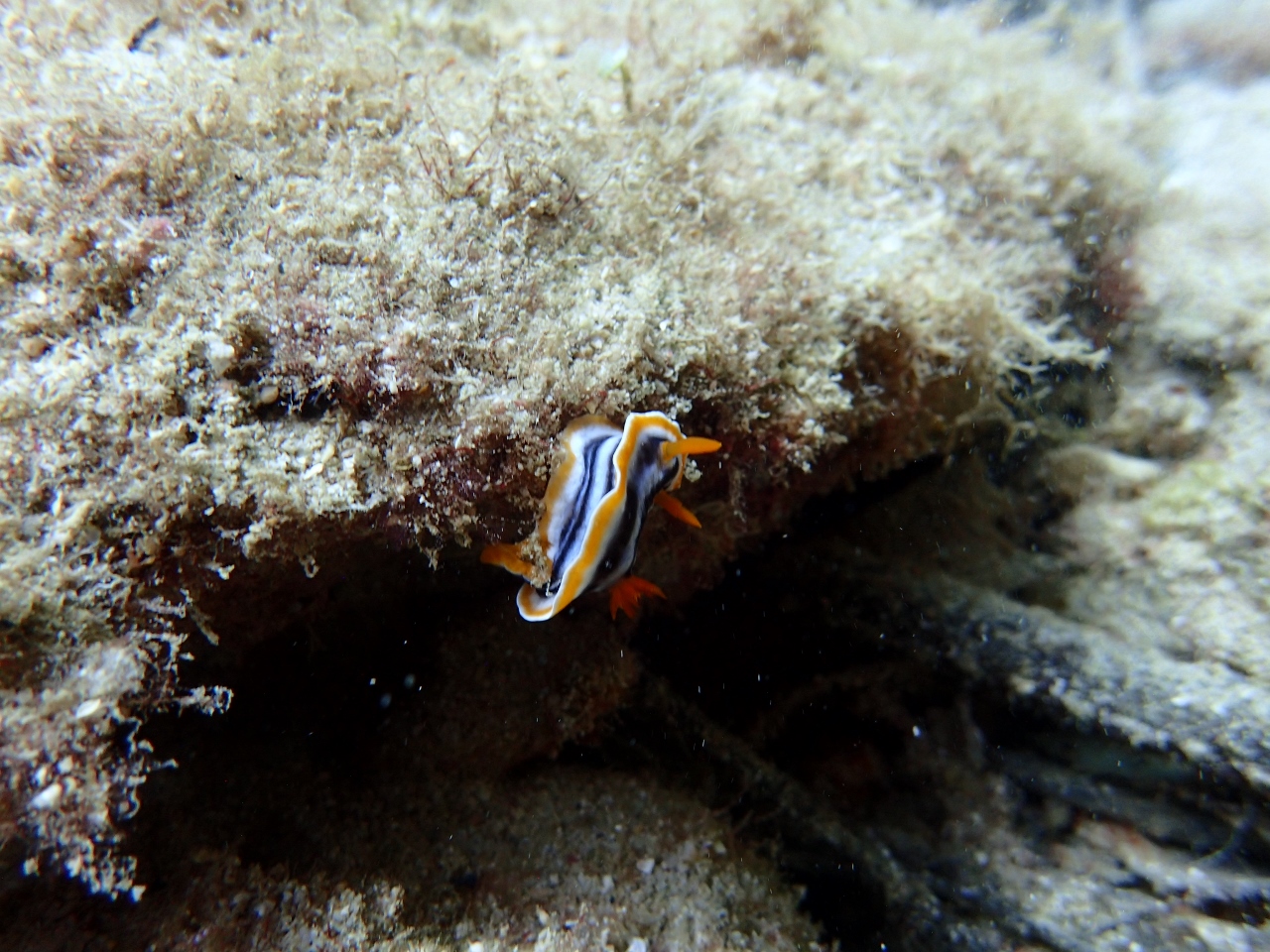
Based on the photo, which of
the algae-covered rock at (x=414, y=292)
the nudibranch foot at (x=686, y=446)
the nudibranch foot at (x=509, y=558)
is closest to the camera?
the algae-covered rock at (x=414, y=292)

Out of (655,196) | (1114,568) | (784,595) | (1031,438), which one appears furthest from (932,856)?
(655,196)

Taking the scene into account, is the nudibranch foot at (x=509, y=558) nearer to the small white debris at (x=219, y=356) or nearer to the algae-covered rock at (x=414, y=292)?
the algae-covered rock at (x=414, y=292)

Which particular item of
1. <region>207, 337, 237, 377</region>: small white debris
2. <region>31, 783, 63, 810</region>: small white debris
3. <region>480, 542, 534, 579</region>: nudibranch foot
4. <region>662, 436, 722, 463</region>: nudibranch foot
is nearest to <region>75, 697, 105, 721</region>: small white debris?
<region>31, 783, 63, 810</region>: small white debris

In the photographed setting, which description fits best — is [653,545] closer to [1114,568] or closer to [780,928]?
[780,928]

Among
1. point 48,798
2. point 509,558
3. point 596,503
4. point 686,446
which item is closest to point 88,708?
point 48,798

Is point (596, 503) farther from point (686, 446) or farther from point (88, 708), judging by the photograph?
point (88, 708)

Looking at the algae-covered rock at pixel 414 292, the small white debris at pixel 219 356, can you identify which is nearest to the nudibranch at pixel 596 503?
the algae-covered rock at pixel 414 292

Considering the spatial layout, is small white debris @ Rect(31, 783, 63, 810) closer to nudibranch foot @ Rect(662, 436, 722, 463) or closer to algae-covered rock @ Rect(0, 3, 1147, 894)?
algae-covered rock @ Rect(0, 3, 1147, 894)
